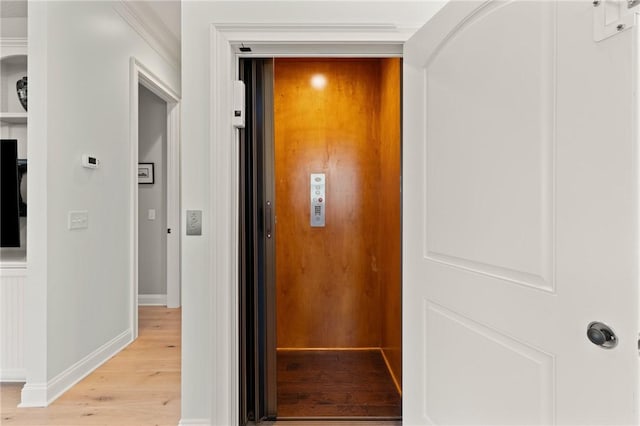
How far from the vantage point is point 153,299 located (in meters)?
4.11

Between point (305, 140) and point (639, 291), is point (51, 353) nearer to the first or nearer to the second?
point (305, 140)

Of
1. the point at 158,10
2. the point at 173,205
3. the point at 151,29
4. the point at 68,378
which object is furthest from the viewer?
the point at 173,205

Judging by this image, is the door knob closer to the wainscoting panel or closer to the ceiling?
the wainscoting panel

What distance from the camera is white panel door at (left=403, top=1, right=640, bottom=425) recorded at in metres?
0.78

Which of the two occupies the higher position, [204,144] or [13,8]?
[13,8]

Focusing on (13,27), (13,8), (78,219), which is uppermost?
(13,8)

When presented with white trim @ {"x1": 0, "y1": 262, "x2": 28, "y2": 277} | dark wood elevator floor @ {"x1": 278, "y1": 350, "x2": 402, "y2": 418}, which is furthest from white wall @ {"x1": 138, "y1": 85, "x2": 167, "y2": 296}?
dark wood elevator floor @ {"x1": 278, "y1": 350, "x2": 402, "y2": 418}

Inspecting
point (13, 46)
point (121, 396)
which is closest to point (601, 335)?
point (121, 396)

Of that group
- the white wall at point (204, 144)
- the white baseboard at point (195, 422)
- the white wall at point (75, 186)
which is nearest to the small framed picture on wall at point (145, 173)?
the white wall at point (75, 186)

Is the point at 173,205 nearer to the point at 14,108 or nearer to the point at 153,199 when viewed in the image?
the point at 153,199

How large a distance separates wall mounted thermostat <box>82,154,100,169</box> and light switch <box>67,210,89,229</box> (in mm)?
319

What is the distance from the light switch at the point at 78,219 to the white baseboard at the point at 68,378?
0.90 meters

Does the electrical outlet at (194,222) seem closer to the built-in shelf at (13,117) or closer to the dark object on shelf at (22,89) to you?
the built-in shelf at (13,117)

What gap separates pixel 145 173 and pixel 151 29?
1564mm
